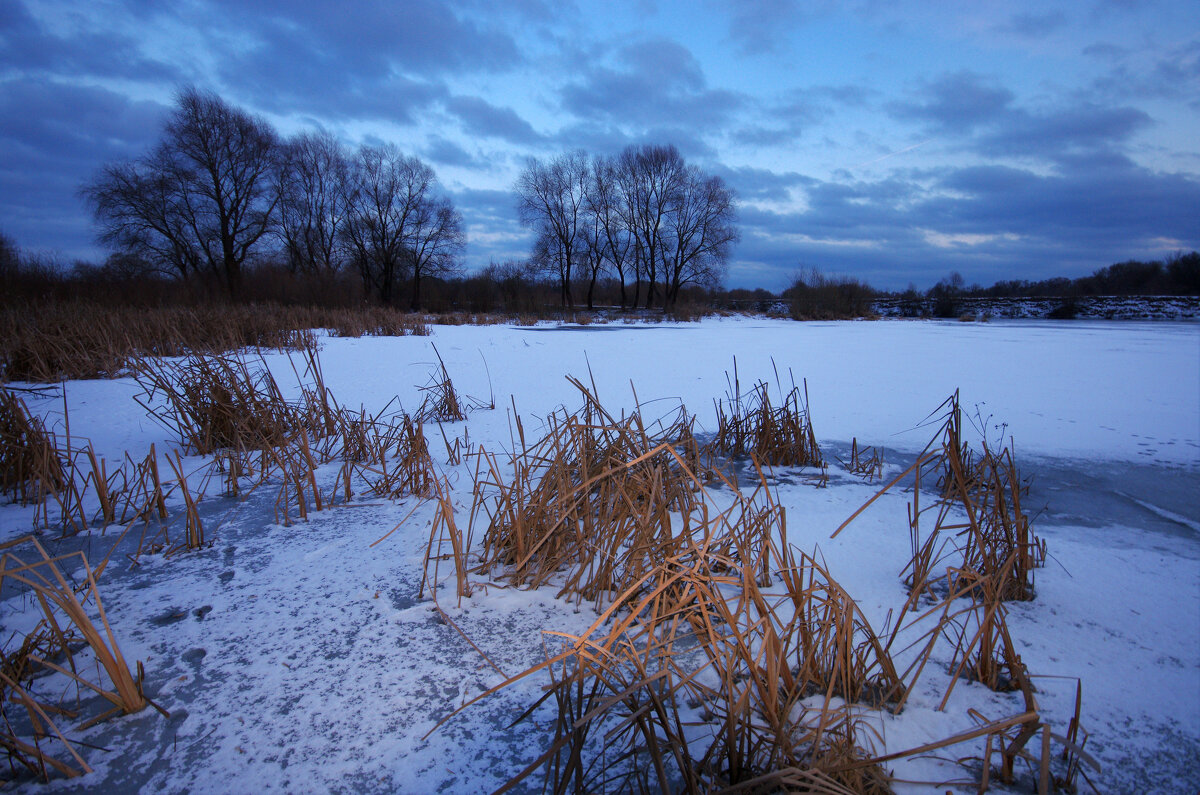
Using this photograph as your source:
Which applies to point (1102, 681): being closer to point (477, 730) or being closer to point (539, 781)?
point (539, 781)

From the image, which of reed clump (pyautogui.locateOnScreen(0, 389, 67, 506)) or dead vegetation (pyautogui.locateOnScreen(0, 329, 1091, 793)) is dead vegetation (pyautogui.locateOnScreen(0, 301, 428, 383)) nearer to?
reed clump (pyautogui.locateOnScreen(0, 389, 67, 506))

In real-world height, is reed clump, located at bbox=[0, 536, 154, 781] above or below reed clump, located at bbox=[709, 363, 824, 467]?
below

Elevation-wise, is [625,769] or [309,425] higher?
[309,425]

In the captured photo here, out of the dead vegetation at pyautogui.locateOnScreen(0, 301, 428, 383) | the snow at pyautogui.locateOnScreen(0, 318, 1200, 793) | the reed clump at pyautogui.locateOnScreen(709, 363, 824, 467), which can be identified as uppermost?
the dead vegetation at pyautogui.locateOnScreen(0, 301, 428, 383)

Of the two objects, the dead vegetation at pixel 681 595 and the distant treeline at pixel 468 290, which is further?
the distant treeline at pixel 468 290

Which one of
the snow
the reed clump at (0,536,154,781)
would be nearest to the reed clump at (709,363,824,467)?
the snow

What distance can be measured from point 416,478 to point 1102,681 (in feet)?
7.90

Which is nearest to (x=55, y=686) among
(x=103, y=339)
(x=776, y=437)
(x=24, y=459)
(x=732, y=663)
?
(x=732, y=663)

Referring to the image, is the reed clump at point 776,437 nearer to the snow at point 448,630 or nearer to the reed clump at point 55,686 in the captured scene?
the snow at point 448,630

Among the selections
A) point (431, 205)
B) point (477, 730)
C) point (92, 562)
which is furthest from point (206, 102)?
point (477, 730)

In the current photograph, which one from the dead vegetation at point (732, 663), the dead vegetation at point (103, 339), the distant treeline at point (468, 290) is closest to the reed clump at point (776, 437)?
the dead vegetation at point (732, 663)

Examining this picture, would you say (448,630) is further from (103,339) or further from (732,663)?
(103,339)

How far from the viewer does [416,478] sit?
Answer: 2459 mm

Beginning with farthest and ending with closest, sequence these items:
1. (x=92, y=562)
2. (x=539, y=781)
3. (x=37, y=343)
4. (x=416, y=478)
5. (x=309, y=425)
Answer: (x=37, y=343)
(x=309, y=425)
(x=416, y=478)
(x=92, y=562)
(x=539, y=781)
